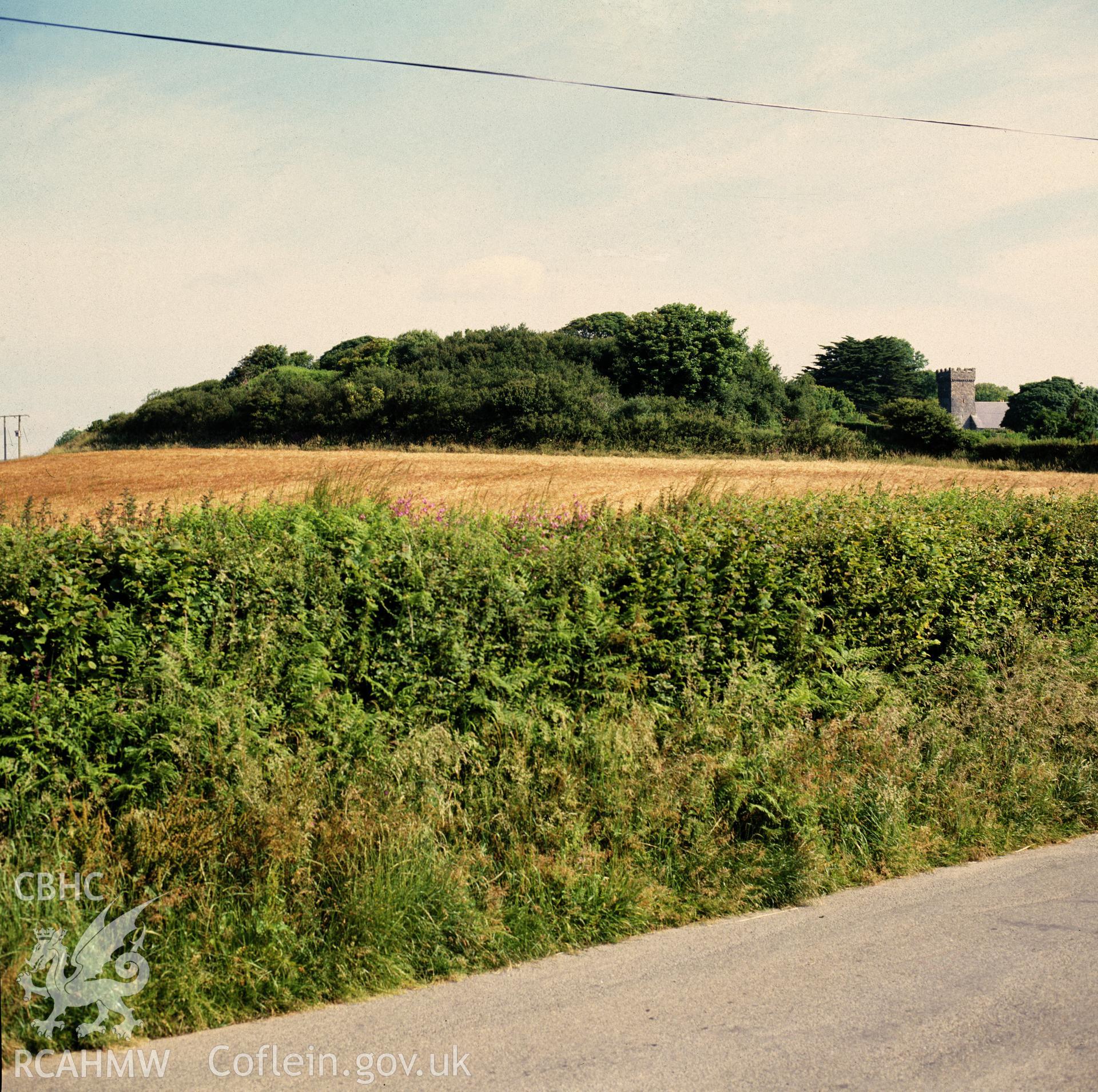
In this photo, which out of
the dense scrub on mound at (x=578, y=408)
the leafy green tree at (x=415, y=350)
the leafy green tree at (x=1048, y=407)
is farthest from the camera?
the leafy green tree at (x=1048, y=407)

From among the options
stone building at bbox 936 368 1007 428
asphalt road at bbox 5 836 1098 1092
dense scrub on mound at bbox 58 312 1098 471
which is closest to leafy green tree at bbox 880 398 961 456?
dense scrub on mound at bbox 58 312 1098 471

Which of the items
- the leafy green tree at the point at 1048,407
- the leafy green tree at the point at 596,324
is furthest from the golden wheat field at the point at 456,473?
the leafy green tree at the point at 596,324

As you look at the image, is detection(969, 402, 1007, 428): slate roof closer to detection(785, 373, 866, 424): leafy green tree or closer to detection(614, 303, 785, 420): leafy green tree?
detection(785, 373, 866, 424): leafy green tree

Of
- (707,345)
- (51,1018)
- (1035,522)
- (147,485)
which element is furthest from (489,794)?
(707,345)

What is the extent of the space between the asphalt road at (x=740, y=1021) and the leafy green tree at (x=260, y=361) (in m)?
84.9

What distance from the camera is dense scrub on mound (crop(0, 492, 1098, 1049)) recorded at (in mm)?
3969

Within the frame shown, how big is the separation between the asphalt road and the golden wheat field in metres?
16.5

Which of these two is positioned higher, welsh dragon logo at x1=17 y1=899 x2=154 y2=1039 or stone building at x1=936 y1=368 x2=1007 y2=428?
stone building at x1=936 y1=368 x2=1007 y2=428

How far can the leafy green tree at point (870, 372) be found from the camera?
306ft

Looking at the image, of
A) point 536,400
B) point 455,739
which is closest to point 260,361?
point 536,400

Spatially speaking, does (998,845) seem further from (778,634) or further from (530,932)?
(530,932)

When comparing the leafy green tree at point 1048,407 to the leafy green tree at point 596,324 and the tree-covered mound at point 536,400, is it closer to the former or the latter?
the tree-covered mound at point 536,400

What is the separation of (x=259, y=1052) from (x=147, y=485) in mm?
33903

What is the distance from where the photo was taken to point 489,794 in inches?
187
